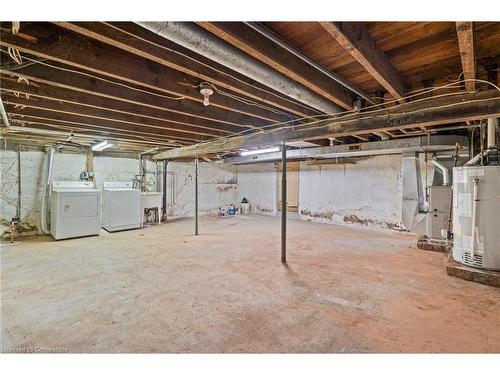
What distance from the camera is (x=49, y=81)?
190cm

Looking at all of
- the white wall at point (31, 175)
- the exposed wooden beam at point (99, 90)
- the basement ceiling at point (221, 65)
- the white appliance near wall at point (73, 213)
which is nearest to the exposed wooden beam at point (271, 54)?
the basement ceiling at point (221, 65)

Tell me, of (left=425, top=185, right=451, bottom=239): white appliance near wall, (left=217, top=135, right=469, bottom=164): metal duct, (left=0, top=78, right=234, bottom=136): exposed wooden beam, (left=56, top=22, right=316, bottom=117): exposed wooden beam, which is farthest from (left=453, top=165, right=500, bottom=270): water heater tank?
(left=0, top=78, right=234, bottom=136): exposed wooden beam

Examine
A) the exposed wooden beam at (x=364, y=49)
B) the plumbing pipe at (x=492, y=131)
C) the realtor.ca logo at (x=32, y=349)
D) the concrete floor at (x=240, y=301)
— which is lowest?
the realtor.ca logo at (x=32, y=349)

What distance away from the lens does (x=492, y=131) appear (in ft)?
8.87

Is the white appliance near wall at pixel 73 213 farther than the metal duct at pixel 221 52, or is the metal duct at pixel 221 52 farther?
the white appliance near wall at pixel 73 213

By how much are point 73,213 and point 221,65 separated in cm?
455

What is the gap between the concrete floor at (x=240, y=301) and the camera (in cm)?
168

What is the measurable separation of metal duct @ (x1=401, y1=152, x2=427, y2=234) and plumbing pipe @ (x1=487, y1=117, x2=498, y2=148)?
1370mm

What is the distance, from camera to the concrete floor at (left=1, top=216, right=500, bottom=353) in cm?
168

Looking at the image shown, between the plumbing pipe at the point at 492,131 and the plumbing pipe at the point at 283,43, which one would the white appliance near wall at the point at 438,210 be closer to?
the plumbing pipe at the point at 492,131

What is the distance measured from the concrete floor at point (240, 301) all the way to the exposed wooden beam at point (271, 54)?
1.94 m

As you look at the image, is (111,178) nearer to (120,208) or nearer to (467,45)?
(120,208)

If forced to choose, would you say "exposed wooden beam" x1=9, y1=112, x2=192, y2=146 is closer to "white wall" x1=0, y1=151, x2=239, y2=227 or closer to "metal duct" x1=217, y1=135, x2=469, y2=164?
"white wall" x1=0, y1=151, x2=239, y2=227

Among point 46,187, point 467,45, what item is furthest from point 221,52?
point 46,187
